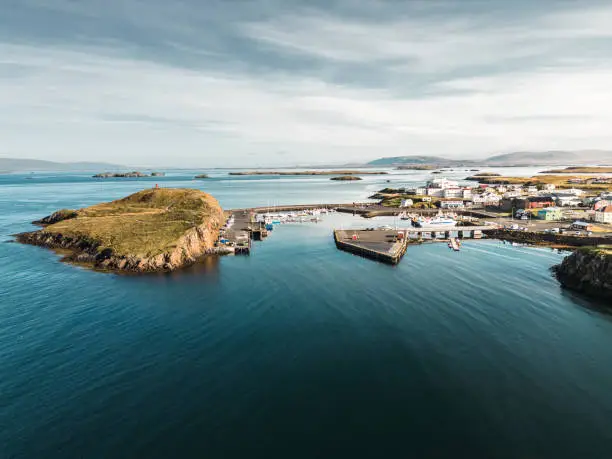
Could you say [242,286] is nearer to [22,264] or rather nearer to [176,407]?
[176,407]

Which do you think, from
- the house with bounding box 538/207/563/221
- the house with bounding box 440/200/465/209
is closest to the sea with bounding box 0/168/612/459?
the house with bounding box 538/207/563/221

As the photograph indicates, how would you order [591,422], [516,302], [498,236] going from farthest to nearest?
[498,236] < [516,302] < [591,422]

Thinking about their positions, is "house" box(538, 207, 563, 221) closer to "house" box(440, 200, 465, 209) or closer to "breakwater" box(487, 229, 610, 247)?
"breakwater" box(487, 229, 610, 247)

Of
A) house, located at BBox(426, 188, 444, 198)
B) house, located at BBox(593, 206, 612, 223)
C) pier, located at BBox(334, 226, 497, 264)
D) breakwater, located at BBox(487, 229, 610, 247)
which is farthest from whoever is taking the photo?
house, located at BBox(426, 188, 444, 198)

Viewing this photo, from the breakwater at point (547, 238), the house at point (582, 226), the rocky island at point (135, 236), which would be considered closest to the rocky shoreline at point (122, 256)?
the rocky island at point (135, 236)

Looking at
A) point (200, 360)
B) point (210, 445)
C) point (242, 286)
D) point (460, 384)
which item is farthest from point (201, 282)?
point (460, 384)

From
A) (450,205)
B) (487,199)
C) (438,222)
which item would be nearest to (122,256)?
(438,222)
